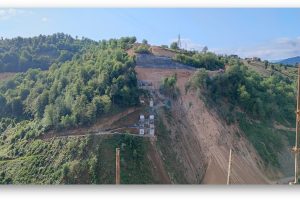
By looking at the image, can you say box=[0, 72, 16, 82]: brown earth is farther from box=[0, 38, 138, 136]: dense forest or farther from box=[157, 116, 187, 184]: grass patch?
box=[157, 116, 187, 184]: grass patch

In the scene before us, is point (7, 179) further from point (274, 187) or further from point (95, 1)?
point (274, 187)

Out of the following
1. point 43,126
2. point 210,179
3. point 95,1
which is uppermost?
point 95,1

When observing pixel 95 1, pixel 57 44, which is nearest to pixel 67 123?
pixel 95 1

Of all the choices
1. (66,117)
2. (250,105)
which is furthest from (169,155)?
(250,105)

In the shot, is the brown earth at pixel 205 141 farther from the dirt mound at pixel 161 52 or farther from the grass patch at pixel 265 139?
the dirt mound at pixel 161 52

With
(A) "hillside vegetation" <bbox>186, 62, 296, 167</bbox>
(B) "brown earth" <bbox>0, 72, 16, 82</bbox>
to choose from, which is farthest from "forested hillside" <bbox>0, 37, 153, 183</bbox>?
(A) "hillside vegetation" <bbox>186, 62, 296, 167</bbox>

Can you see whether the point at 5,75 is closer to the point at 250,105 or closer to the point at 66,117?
the point at 66,117
